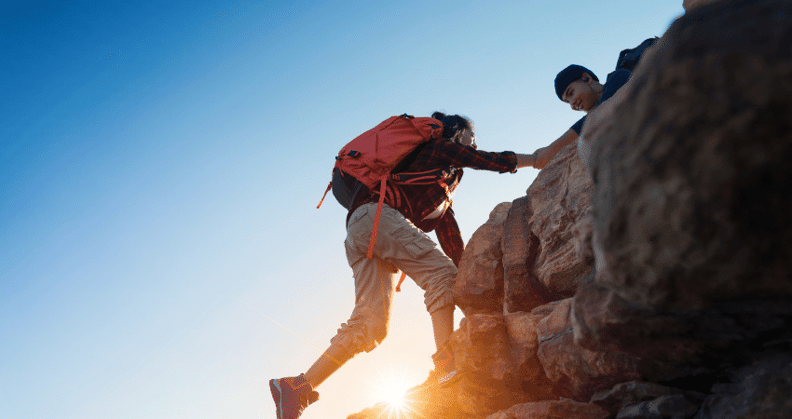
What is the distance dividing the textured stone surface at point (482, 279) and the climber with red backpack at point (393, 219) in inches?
6.2

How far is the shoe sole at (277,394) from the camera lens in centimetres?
567

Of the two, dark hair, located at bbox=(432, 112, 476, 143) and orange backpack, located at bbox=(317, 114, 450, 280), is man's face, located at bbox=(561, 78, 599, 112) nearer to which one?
dark hair, located at bbox=(432, 112, 476, 143)

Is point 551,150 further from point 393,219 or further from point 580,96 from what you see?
point 393,219

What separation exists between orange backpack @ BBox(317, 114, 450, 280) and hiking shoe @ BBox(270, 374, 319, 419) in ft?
6.14

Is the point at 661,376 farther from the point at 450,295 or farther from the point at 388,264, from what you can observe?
the point at 388,264

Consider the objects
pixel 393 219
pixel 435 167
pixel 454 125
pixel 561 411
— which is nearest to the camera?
pixel 561 411

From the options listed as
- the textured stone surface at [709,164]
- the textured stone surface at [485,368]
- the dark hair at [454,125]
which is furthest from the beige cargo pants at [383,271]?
the textured stone surface at [709,164]

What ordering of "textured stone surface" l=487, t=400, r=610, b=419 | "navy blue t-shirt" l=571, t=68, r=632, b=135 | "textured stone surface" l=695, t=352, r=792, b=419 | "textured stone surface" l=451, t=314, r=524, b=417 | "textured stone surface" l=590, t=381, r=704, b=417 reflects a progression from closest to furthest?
"textured stone surface" l=695, t=352, r=792, b=419, "textured stone surface" l=590, t=381, r=704, b=417, "textured stone surface" l=487, t=400, r=610, b=419, "navy blue t-shirt" l=571, t=68, r=632, b=135, "textured stone surface" l=451, t=314, r=524, b=417

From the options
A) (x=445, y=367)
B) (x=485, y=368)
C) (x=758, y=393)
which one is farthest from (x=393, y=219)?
(x=758, y=393)

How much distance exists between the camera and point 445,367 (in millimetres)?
5652

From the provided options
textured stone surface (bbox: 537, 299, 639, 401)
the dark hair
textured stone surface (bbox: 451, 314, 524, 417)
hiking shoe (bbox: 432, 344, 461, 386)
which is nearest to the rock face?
textured stone surface (bbox: 537, 299, 639, 401)

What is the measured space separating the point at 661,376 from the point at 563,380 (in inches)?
48.7

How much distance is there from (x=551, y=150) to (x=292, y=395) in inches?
190

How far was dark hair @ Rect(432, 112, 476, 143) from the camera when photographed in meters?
7.03
